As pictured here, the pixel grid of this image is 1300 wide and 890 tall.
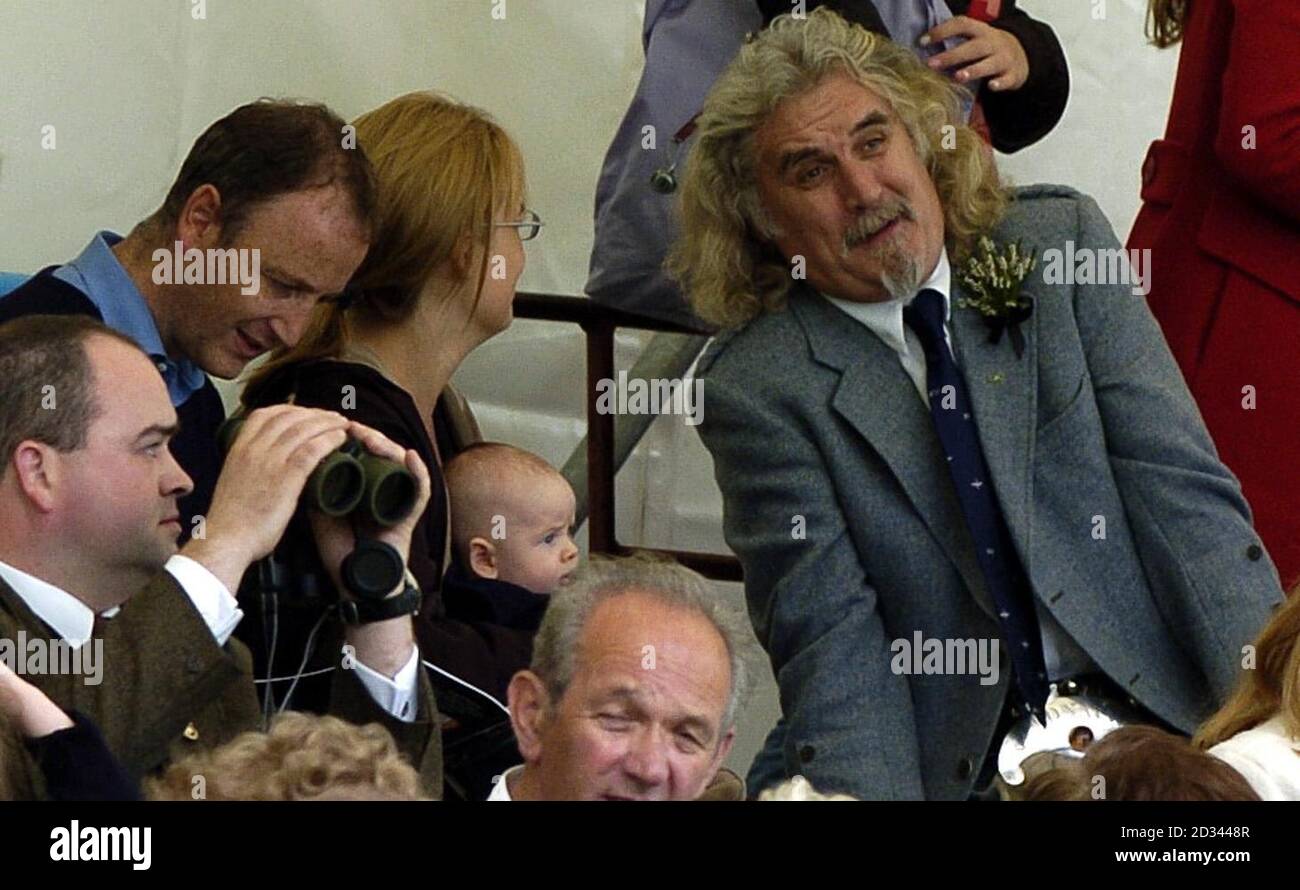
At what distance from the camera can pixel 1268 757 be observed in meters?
3.40

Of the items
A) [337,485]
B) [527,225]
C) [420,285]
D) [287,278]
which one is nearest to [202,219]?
[287,278]

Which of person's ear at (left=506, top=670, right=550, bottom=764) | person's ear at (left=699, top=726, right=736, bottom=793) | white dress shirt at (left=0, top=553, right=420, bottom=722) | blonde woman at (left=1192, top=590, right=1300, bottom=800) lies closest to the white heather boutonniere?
blonde woman at (left=1192, top=590, right=1300, bottom=800)

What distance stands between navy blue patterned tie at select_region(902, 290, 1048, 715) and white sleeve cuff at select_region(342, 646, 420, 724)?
868mm

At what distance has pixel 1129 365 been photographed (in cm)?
407

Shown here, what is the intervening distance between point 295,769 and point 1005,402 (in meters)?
1.41

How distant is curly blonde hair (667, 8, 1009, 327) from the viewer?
4121 mm

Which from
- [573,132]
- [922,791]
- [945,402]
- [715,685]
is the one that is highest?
[573,132]

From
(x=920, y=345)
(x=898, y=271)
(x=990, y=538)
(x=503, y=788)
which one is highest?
(x=898, y=271)

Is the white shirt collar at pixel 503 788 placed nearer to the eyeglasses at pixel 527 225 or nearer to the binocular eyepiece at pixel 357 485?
the binocular eyepiece at pixel 357 485

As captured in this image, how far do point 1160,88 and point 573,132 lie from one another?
1037mm

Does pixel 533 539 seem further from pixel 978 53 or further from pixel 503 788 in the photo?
pixel 978 53

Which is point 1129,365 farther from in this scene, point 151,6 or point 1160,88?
point 151,6

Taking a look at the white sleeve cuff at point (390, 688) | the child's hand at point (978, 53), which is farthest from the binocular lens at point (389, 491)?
the child's hand at point (978, 53)

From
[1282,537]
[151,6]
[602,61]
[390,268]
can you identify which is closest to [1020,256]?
[1282,537]
